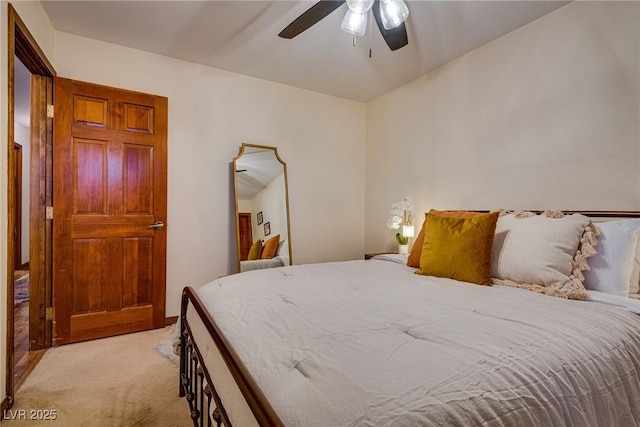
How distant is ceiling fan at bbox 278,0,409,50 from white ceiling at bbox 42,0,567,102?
472 mm

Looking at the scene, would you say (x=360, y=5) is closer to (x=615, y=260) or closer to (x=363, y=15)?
(x=363, y=15)

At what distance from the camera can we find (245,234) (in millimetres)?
3393

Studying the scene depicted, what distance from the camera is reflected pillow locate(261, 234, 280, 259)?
3.45 metres

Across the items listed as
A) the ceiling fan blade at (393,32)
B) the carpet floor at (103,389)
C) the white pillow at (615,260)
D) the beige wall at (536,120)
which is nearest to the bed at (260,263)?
the carpet floor at (103,389)

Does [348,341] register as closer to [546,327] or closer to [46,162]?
[546,327]

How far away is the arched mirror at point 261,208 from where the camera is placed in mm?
3363

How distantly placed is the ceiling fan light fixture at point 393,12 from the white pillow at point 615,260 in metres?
1.64

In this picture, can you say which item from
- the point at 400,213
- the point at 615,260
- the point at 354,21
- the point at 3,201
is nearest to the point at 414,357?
the point at 615,260

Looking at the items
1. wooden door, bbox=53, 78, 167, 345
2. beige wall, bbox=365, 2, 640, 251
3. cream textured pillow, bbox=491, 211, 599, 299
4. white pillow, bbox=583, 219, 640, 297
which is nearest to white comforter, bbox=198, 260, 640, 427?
cream textured pillow, bbox=491, 211, 599, 299

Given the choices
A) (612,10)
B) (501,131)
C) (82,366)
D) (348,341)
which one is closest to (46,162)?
(82,366)

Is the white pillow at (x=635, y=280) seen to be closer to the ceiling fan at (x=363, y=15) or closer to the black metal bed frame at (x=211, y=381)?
the ceiling fan at (x=363, y=15)

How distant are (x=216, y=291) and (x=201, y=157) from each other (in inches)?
77.6

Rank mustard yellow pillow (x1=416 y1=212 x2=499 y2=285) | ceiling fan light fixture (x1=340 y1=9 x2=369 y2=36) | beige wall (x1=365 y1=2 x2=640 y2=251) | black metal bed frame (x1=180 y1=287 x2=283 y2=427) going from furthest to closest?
beige wall (x1=365 y1=2 x2=640 y2=251) < mustard yellow pillow (x1=416 y1=212 x2=499 y2=285) < ceiling fan light fixture (x1=340 y1=9 x2=369 y2=36) < black metal bed frame (x1=180 y1=287 x2=283 y2=427)

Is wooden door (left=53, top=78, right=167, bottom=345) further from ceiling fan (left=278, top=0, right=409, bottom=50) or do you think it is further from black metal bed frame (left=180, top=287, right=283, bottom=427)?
ceiling fan (left=278, top=0, right=409, bottom=50)
